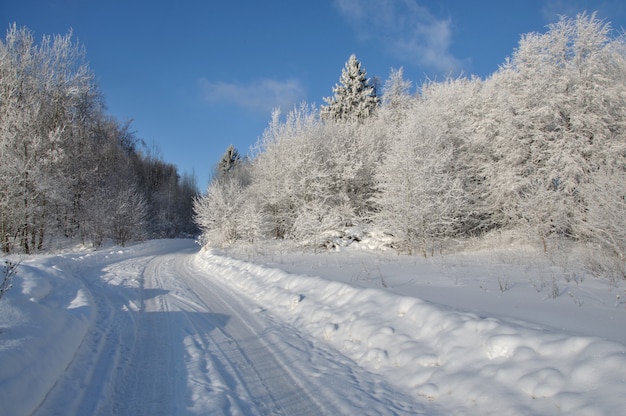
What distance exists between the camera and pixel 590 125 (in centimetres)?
1642

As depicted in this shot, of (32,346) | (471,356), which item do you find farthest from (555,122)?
(32,346)

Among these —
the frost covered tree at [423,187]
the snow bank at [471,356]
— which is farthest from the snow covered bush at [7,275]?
the frost covered tree at [423,187]

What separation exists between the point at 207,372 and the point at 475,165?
21.7 m

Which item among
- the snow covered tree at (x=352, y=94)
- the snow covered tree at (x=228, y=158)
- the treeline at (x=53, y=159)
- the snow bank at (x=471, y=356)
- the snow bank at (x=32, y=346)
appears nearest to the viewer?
the snow bank at (x=471, y=356)

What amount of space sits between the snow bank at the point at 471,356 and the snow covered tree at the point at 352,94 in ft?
106

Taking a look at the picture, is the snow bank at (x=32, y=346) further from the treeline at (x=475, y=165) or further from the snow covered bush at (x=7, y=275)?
the treeline at (x=475, y=165)

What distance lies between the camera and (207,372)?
3.83m

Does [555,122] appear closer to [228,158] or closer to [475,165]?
[475,165]

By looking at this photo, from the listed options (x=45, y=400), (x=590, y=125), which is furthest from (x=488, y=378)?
(x=590, y=125)

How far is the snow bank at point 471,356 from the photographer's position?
8.90 ft

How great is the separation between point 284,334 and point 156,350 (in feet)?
6.40

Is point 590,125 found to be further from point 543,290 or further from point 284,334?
point 284,334

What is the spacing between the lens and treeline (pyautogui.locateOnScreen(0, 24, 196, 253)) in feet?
61.9

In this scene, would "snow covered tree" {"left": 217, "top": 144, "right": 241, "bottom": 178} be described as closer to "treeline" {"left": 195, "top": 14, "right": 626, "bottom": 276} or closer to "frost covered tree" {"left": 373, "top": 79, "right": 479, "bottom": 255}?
"treeline" {"left": 195, "top": 14, "right": 626, "bottom": 276}
